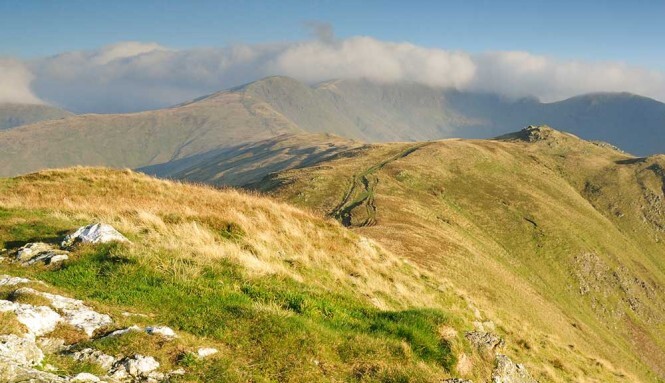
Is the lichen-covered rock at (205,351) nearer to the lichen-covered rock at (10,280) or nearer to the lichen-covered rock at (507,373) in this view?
the lichen-covered rock at (10,280)

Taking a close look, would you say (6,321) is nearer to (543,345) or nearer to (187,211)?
(187,211)

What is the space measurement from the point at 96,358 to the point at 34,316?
209 centimetres

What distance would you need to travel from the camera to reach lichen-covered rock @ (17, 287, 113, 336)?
9844 millimetres

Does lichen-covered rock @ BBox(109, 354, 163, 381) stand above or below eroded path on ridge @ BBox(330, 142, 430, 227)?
above

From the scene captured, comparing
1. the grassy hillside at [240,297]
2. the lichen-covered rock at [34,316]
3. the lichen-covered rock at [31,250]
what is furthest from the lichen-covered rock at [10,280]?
the lichen-covered rock at [31,250]

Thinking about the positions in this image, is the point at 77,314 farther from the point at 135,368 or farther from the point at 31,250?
the point at 31,250

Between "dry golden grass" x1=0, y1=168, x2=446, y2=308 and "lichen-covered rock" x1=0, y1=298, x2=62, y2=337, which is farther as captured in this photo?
"dry golden grass" x1=0, y1=168, x2=446, y2=308

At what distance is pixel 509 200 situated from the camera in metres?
96.2

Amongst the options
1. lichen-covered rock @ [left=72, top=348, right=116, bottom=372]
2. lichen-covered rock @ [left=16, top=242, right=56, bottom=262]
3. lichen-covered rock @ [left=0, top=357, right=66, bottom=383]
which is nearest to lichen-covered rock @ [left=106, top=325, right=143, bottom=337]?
lichen-covered rock @ [left=72, top=348, right=116, bottom=372]

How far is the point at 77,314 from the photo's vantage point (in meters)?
10.2

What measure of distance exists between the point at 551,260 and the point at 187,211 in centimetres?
7906

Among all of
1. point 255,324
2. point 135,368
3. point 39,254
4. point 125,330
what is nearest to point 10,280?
point 39,254

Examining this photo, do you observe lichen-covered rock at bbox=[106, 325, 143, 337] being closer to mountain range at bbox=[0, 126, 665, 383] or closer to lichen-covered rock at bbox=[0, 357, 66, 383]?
mountain range at bbox=[0, 126, 665, 383]

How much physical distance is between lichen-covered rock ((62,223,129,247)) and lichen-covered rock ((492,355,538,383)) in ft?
44.7
